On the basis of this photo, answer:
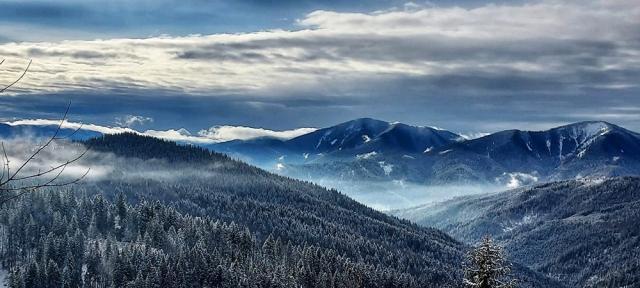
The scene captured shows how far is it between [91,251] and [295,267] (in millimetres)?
64480

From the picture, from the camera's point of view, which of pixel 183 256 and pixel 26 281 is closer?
pixel 26 281

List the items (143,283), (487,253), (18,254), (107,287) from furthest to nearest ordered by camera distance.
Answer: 1. (18,254)
2. (107,287)
3. (143,283)
4. (487,253)

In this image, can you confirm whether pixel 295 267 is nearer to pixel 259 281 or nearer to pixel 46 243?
pixel 259 281

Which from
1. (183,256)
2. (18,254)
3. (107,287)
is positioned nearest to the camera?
(107,287)

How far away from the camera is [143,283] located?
527ft

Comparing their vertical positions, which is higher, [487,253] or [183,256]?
[487,253]

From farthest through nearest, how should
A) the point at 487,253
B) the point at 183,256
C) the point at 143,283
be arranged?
the point at 183,256, the point at 143,283, the point at 487,253

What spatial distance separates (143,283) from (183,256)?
2427 centimetres

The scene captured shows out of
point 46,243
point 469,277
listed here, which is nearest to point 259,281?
point 46,243

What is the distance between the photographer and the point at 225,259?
198125 millimetres

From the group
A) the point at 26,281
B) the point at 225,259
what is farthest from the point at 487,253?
the point at 225,259

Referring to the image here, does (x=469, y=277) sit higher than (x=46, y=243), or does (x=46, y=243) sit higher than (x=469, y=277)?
(x=469, y=277)

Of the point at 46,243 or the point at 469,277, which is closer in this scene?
the point at 469,277

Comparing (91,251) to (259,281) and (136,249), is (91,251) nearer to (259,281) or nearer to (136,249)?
(136,249)
